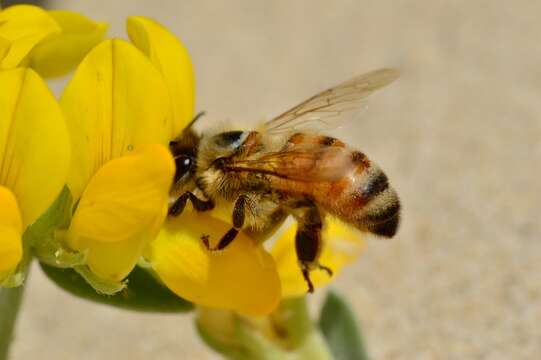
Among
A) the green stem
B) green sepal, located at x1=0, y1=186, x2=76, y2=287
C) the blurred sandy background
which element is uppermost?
green sepal, located at x1=0, y1=186, x2=76, y2=287

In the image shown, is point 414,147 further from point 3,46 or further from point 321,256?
point 3,46

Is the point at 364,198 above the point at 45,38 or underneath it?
underneath

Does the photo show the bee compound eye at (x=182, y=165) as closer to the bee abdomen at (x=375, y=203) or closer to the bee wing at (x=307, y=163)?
the bee wing at (x=307, y=163)

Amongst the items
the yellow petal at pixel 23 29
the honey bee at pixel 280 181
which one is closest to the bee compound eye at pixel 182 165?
the honey bee at pixel 280 181

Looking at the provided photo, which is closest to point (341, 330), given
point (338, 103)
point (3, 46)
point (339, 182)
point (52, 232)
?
point (338, 103)

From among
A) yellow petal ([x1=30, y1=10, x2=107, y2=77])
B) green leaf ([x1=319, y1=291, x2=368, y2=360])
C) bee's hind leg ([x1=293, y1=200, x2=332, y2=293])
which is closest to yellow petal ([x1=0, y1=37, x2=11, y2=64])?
yellow petal ([x1=30, y1=10, x2=107, y2=77])

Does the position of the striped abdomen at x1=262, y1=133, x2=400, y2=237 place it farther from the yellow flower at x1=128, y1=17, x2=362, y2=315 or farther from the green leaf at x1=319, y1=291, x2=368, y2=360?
the green leaf at x1=319, y1=291, x2=368, y2=360

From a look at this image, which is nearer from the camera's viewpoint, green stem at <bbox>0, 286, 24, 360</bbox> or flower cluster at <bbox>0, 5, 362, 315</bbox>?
flower cluster at <bbox>0, 5, 362, 315</bbox>
